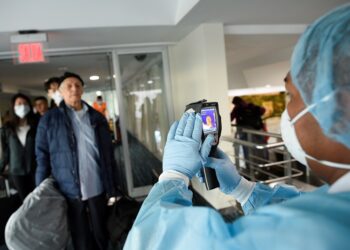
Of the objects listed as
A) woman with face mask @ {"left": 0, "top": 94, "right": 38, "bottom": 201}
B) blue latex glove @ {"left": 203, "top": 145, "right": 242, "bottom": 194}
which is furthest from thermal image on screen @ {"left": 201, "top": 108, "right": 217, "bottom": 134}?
woman with face mask @ {"left": 0, "top": 94, "right": 38, "bottom": 201}

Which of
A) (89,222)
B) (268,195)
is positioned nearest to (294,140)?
(268,195)

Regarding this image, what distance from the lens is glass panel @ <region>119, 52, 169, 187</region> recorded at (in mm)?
3160

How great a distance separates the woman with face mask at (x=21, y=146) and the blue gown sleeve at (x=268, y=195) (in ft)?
6.53

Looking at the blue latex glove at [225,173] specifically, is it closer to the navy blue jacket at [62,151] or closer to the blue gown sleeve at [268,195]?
the blue gown sleeve at [268,195]

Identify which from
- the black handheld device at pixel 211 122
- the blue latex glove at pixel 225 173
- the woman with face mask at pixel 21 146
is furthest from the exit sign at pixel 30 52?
the blue latex glove at pixel 225 173

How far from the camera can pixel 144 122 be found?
336 centimetres

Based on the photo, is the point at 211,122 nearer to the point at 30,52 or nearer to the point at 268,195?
the point at 268,195

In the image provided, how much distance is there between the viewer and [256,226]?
458 millimetres

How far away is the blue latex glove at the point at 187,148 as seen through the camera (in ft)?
2.47

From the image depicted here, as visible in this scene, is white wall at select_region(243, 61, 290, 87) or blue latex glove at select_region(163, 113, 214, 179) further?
white wall at select_region(243, 61, 290, 87)

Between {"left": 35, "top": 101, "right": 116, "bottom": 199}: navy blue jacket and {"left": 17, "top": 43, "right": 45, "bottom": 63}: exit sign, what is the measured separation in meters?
0.72

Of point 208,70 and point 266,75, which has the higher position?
point 266,75

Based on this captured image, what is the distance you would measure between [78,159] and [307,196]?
152cm

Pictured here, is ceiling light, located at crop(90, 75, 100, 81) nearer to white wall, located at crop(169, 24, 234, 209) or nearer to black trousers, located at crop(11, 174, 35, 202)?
white wall, located at crop(169, 24, 234, 209)
